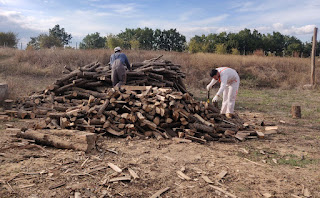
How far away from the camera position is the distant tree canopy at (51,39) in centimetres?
3981

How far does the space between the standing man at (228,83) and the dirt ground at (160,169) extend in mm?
1931

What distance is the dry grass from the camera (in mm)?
17109

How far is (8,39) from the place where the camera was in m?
35.5

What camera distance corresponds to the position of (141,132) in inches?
239

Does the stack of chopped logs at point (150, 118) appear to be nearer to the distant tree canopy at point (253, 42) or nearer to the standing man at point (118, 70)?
the standing man at point (118, 70)

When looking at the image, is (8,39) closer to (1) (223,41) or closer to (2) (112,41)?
A: (2) (112,41)

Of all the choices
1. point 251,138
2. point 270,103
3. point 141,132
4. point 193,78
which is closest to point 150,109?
point 141,132

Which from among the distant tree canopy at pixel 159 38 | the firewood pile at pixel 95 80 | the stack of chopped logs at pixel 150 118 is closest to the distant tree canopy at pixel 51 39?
the distant tree canopy at pixel 159 38

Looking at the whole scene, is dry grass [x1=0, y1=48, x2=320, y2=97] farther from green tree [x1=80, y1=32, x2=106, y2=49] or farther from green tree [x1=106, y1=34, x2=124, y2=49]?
green tree [x1=80, y1=32, x2=106, y2=49]

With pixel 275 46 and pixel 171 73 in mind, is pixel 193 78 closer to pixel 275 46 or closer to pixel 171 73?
pixel 171 73

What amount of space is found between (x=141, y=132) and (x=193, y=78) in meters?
11.8

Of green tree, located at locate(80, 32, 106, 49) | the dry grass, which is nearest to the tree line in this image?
green tree, located at locate(80, 32, 106, 49)

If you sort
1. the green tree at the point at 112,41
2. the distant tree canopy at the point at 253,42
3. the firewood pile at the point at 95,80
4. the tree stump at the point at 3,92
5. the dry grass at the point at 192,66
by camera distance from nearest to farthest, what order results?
the tree stump at the point at 3,92 < the firewood pile at the point at 95,80 < the dry grass at the point at 192,66 < the green tree at the point at 112,41 < the distant tree canopy at the point at 253,42

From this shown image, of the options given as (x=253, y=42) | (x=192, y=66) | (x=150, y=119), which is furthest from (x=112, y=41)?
(x=150, y=119)
